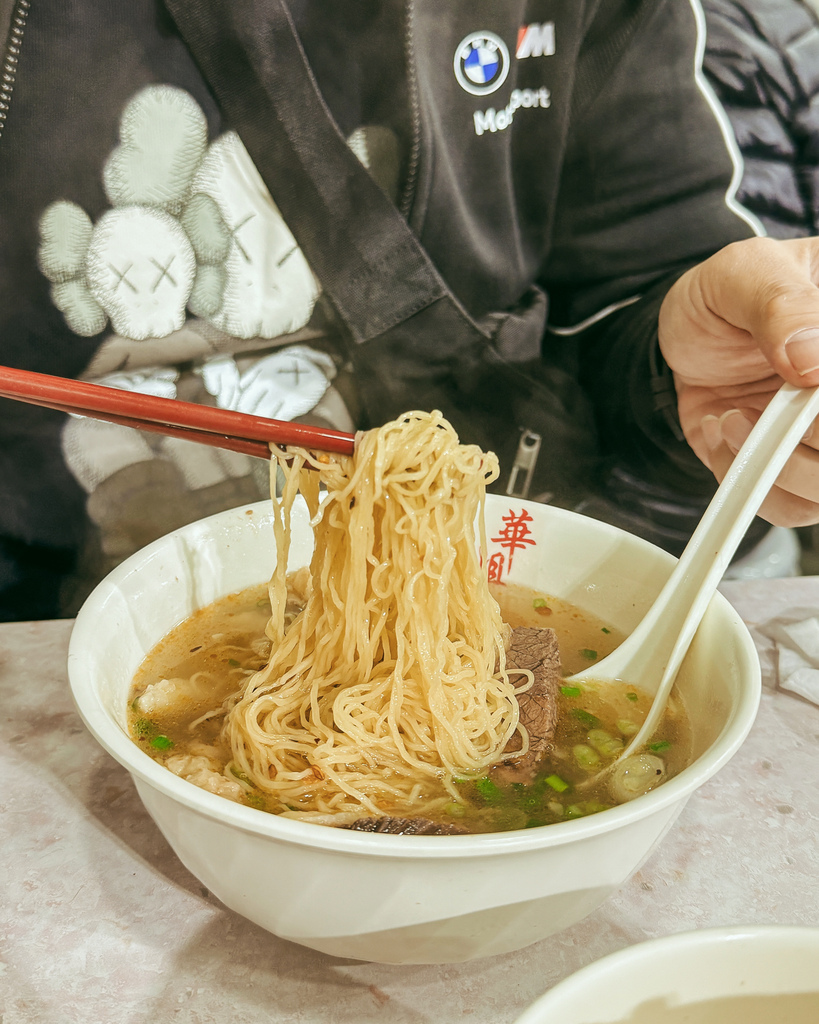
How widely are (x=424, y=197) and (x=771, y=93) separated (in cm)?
109

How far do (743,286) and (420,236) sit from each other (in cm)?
87

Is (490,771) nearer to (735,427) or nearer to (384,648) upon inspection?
(384,648)

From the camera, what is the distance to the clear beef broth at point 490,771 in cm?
126

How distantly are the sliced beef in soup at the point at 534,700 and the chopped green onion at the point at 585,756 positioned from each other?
0.16 feet

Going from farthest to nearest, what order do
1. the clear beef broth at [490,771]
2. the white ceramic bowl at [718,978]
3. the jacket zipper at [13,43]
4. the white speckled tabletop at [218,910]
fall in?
the jacket zipper at [13,43] < the clear beef broth at [490,771] < the white speckled tabletop at [218,910] < the white ceramic bowl at [718,978]

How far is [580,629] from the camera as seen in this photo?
1.76 meters

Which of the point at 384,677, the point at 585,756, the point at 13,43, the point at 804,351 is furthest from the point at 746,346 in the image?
the point at 13,43

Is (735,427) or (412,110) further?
(735,427)

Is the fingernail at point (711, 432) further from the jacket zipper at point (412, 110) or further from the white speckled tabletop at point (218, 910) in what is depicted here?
the jacket zipper at point (412, 110)

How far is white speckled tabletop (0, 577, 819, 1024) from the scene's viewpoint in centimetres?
103

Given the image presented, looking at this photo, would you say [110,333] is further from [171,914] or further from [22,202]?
[171,914]

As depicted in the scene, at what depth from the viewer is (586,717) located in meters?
1.50

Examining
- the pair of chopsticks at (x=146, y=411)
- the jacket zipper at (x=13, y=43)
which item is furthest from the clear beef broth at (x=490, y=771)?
the jacket zipper at (x=13, y=43)

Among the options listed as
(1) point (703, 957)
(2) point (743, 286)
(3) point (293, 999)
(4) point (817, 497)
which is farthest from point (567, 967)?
(2) point (743, 286)
